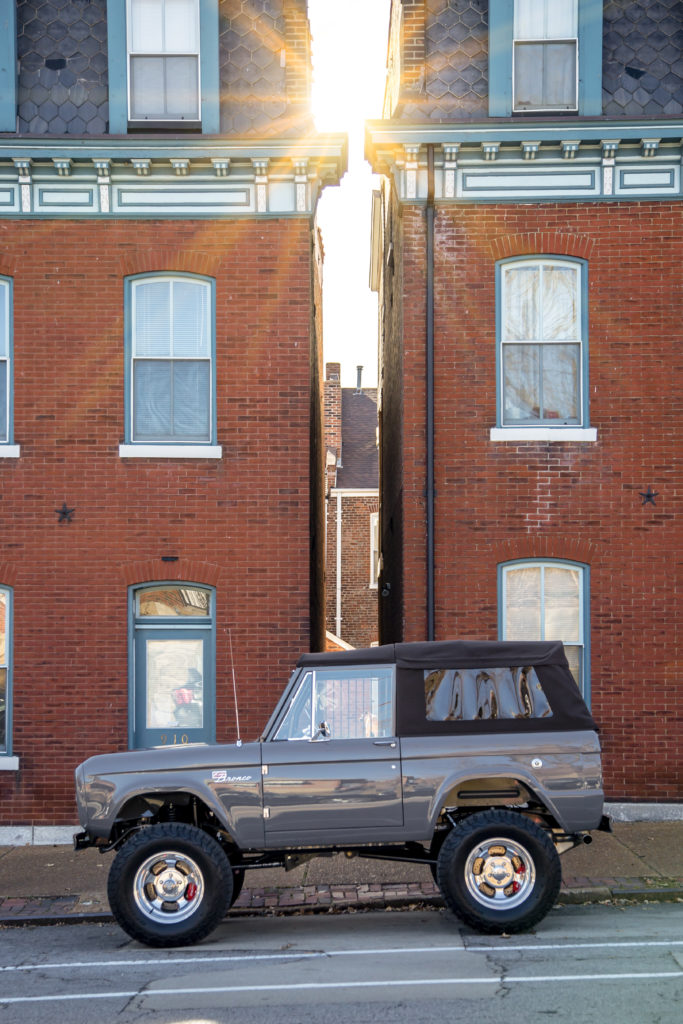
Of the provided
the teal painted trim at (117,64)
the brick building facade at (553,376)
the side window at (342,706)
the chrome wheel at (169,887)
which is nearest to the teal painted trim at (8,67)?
the teal painted trim at (117,64)

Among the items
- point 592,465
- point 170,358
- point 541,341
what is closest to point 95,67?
point 170,358

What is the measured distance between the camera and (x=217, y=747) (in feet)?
26.4

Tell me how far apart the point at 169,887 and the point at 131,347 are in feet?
21.7

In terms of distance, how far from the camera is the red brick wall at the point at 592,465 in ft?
39.8

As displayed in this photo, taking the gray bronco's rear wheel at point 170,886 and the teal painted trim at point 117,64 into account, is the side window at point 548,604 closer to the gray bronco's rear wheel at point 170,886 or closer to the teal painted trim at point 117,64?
the gray bronco's rear wheel at point 170,886

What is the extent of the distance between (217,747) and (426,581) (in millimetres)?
4682

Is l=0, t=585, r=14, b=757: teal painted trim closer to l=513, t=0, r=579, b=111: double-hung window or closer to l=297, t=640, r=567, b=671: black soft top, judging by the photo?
l=297, t=640, r=567, b=671: black soft top

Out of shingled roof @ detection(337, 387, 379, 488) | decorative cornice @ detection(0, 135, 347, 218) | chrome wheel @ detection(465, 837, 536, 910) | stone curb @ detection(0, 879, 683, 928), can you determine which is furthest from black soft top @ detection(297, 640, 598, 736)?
shingled roof @ detection(337, 387, 379, 488)

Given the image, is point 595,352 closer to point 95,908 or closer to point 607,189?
point 607,189

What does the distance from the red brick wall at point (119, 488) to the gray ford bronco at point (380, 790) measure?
4.07 metres

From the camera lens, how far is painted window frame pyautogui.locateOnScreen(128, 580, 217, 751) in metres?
12.3

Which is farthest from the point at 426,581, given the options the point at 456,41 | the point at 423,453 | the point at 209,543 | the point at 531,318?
Answer: the point at 456,41

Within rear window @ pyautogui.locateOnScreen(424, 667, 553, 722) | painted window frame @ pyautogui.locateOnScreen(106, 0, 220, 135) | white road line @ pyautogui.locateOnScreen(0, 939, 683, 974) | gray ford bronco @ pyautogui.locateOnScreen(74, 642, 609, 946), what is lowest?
white road line @ pyautogui.locateOnScreen(0, 939, 683, 974)

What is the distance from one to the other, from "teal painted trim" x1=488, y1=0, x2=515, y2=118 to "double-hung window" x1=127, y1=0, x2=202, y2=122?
335 centimetres
